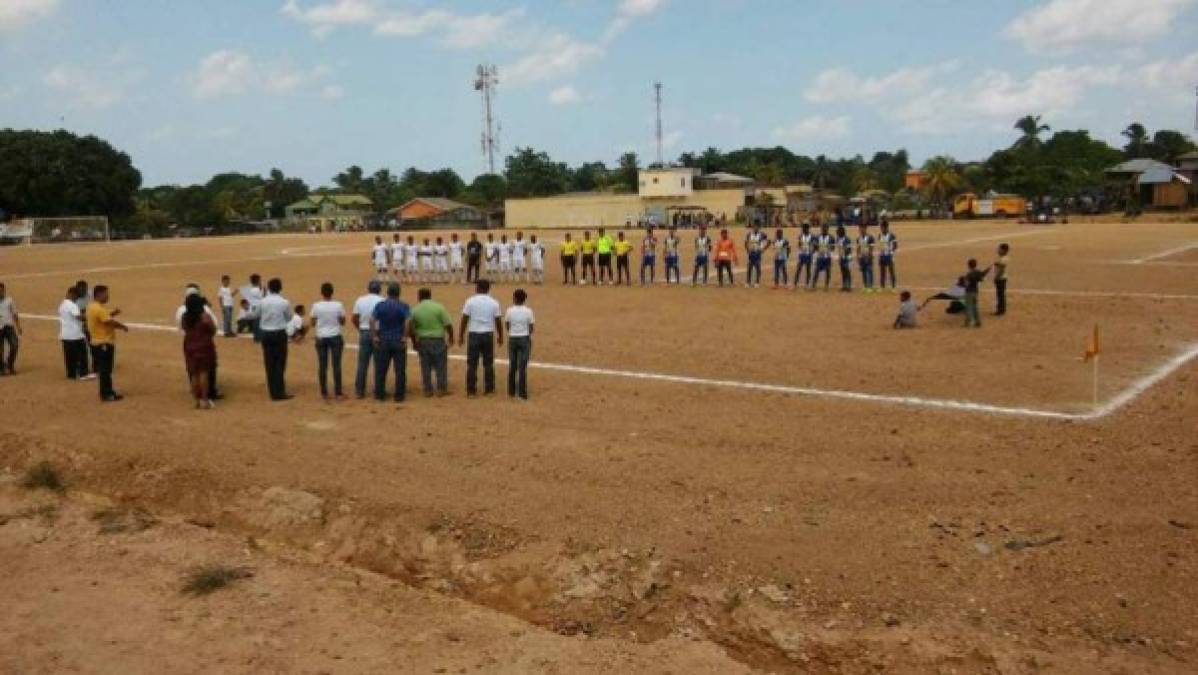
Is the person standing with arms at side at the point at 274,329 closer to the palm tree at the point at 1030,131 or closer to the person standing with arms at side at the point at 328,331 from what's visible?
the person standing with arms at side at the point at 328,331

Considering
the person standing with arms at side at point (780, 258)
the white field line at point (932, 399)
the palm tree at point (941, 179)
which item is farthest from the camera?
the palm tree at point (941, 179)

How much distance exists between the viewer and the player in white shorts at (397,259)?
31062 mm

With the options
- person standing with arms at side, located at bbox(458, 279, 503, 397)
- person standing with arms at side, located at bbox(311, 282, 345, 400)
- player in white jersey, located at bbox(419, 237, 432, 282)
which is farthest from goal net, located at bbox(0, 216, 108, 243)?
person standing with arms at side, located at bbox(458, 279, 503, 397)

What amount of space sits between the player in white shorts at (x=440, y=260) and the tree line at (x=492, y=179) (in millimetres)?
62812

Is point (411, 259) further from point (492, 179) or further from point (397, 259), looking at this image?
point (492, 179)

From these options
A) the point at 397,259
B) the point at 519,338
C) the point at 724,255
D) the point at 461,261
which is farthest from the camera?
the point at 397,259

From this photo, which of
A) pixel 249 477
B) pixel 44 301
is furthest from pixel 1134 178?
pixel 249 477

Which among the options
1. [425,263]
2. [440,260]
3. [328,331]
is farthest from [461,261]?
[328,331]

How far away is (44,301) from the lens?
29.4 meters

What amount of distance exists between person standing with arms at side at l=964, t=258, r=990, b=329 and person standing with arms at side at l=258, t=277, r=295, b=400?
1187 cm

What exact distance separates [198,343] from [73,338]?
395 cm

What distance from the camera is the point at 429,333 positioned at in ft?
43.0

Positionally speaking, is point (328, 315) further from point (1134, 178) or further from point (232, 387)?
point (1134, 178)

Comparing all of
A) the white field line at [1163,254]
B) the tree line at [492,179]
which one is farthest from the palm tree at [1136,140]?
the white field line at [1163,254]
